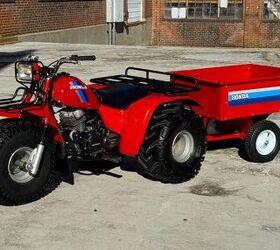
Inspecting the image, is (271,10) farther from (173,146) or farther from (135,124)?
(135,124)

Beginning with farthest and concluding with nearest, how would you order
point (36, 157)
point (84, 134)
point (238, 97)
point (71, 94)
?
1. point (238, 97)
2. point (84, 134)
3. point (71, 94)
4. point (36, 157)

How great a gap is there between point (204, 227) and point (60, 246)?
111cm

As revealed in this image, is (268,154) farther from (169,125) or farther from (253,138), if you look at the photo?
(169,125)

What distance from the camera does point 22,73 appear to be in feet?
15.7

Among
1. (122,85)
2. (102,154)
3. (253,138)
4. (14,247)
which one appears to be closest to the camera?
(14,247)

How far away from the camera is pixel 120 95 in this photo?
5.45m

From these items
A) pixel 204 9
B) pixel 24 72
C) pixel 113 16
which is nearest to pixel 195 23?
pixel 204 9

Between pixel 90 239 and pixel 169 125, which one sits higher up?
pixel 169 125

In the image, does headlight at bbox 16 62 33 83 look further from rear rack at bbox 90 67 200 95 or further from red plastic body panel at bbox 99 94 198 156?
rear rack at bbox 90 67 200 95

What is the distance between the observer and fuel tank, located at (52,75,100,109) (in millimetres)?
4863

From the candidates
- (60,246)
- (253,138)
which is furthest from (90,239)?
(253,138)

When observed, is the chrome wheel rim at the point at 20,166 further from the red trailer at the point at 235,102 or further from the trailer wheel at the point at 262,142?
the trailer wheel at the point at 262,142

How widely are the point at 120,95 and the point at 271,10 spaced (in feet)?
75.9

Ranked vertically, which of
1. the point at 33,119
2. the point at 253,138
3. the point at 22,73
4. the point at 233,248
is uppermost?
the point at 22,73
